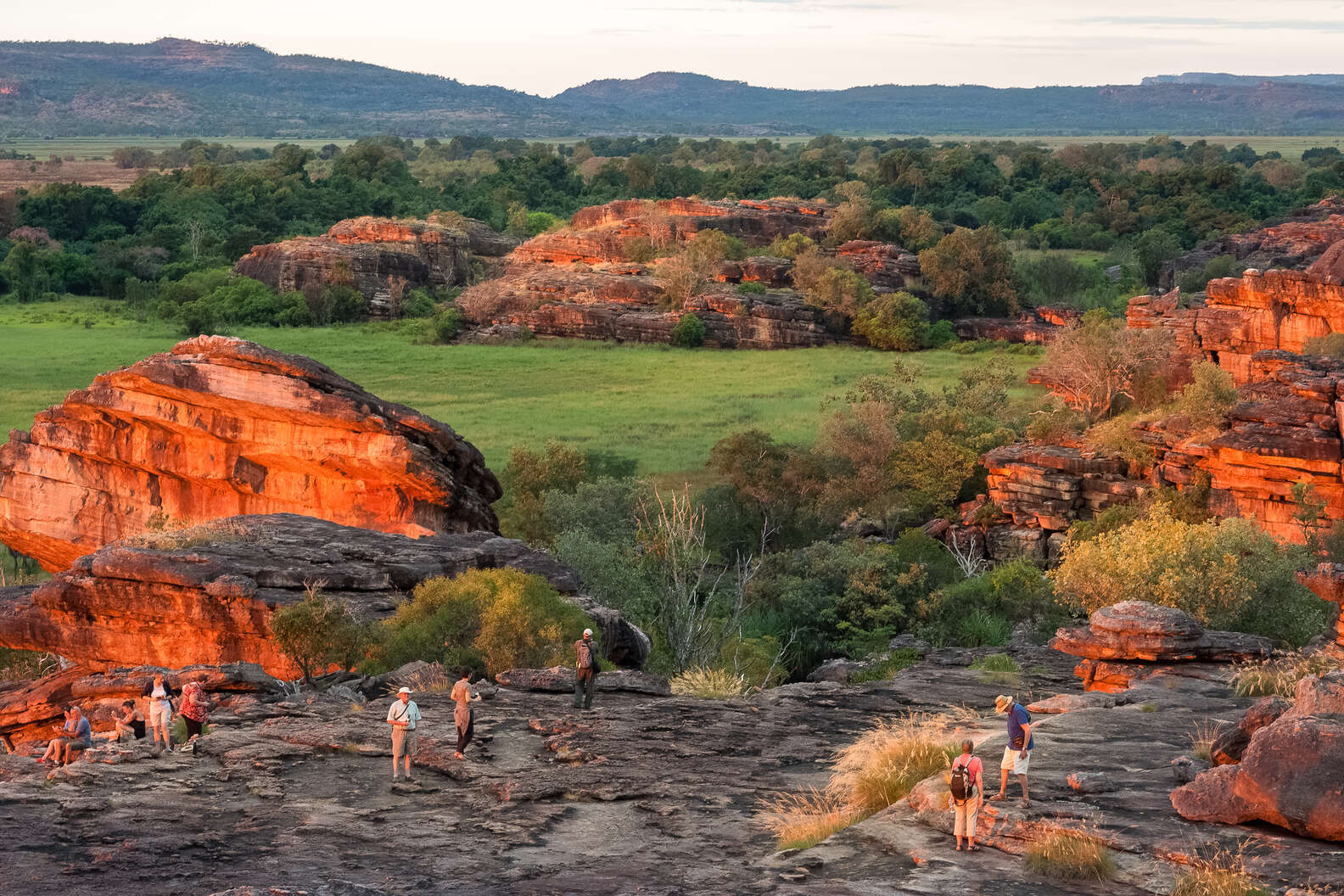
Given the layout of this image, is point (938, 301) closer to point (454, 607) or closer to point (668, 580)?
point (668, 580)

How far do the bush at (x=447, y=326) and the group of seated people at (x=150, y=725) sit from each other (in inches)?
2664

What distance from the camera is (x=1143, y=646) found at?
23672 mm

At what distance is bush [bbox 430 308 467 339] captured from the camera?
88.4 metres

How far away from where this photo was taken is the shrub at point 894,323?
3386 inches

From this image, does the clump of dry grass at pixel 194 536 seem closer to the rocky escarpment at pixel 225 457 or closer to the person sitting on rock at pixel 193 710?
the rocky escarpment at pixel 225 457

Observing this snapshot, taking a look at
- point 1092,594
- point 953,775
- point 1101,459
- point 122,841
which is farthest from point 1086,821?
point 1101,459

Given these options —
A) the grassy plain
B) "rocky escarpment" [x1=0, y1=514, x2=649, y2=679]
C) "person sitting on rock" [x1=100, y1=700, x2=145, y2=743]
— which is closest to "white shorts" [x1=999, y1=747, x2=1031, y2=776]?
"person sitting on rock" [x1=100, y1=700, x2=145, y2=743]

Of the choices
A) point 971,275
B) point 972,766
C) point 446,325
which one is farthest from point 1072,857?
point 971,275

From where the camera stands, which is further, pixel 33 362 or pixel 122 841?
pixel 33 362

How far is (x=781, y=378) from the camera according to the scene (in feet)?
246

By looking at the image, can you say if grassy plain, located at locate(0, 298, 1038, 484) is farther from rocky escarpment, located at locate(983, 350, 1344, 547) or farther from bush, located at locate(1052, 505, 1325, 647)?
bush, located at locate(1052, 505, 1325, 647)

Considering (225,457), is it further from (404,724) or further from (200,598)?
(404,724)

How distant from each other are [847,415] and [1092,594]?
71.0ft

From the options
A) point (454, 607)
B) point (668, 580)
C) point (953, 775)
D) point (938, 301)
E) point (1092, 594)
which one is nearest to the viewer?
point (953, 775)
